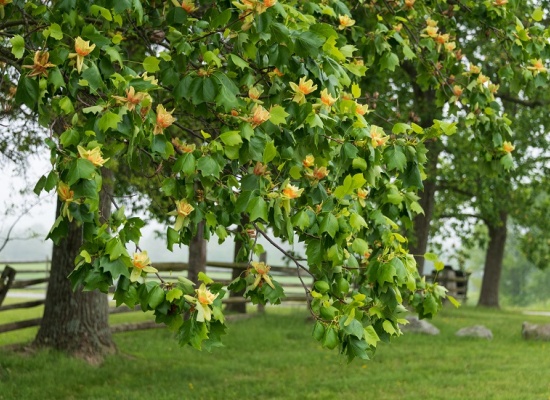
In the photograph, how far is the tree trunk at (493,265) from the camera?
27.6m

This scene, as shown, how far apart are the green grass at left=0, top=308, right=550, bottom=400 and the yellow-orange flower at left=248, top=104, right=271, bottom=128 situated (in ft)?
20.6

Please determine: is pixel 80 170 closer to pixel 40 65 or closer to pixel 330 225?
pixel 40 65

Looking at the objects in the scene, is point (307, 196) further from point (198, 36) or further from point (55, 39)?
point (55, 39)

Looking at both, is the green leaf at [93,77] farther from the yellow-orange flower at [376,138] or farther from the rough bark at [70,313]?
the rough bark at [70,313]

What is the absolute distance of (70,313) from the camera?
1194cm

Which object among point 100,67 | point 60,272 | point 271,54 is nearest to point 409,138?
point 271,54

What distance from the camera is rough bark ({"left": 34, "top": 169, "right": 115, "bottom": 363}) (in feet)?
38.8

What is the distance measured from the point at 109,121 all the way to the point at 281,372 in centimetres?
871

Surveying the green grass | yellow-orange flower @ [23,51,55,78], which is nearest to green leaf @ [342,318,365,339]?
yellow-orange flower @ [23,51,55,78]

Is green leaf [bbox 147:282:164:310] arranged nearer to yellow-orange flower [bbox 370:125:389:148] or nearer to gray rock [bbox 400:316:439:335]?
yellow-orange flower [bbox 370:125:389:148]

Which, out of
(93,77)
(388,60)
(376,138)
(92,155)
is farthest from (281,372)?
(92,155)

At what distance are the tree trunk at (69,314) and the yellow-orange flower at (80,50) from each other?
768 cm

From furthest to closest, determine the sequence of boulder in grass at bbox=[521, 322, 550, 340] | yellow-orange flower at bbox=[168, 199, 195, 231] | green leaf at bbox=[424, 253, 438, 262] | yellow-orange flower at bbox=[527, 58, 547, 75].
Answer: boulder in grass at bbox=[521, 322, 550, 340]
yellow-orange flower at bbox=[527, 58, 547, 75]
green leaf at bbox=[424, 253, 438, 262]
yellow-orange flower at bbox=[168, 199, 195, 231]

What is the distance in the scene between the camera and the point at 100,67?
4.75 m
